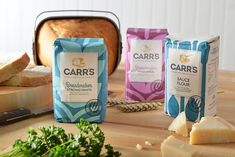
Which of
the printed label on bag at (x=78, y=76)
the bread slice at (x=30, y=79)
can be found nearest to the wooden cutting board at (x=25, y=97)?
the bread slice at (x=30, y=79)

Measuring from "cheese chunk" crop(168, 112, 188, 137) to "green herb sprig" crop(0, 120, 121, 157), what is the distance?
209mm

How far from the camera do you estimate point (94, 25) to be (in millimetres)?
1525

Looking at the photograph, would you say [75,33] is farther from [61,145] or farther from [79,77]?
[61,145]

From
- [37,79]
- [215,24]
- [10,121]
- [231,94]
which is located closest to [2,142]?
[10,121]

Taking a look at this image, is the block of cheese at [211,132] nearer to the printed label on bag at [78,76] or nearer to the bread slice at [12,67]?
the printed label on bag at [78,76]

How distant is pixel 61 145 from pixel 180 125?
12.6 inches

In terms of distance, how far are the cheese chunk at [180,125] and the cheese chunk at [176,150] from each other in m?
0.15

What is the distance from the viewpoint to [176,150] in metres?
0.87

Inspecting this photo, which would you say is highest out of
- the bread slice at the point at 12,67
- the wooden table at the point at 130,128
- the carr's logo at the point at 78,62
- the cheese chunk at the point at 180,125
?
the carr's logo at the point at 78,62

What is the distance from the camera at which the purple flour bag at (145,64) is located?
1286 mm

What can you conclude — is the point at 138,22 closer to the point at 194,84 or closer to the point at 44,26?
the point at 44,26

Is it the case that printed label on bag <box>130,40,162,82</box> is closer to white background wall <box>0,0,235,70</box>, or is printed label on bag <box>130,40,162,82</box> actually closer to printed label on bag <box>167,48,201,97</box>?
printed label on bag <box>167,48,201,97</box>

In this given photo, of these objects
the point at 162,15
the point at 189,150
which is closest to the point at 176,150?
the point at 189,150

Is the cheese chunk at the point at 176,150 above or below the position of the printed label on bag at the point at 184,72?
below
